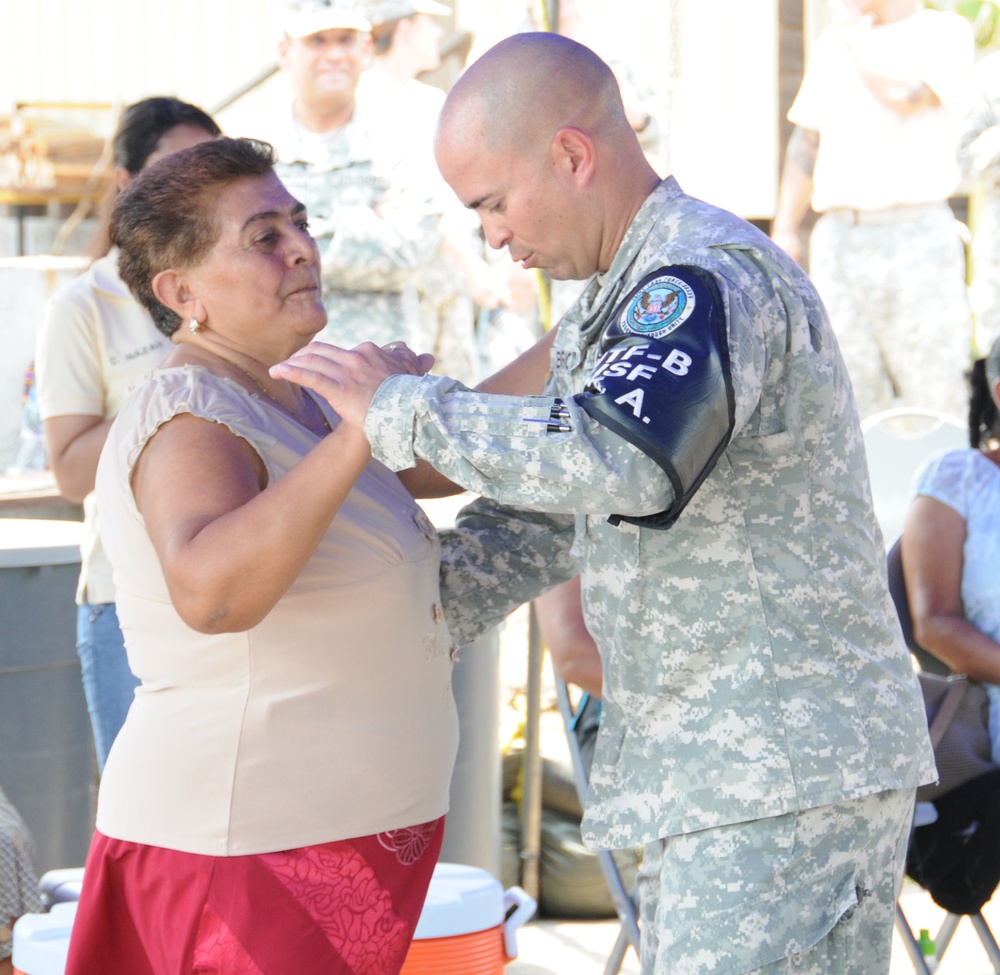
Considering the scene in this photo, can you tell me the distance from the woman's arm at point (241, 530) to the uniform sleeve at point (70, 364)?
1.33 meters

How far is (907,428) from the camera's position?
6309 mm

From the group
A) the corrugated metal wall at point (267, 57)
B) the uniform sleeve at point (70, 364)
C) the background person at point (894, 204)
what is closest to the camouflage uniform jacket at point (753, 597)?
the uniform sleeve at point (70, 364)

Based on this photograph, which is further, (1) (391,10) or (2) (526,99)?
(1) (391,10)

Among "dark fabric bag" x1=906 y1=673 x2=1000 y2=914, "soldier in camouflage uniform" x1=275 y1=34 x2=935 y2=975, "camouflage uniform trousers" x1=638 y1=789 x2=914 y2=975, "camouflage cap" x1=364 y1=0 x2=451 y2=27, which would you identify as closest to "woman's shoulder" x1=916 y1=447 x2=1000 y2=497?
"dark fabric bag" x1=906 y1=673 x2=1000 y2=914

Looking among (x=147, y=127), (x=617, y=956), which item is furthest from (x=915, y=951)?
(x=147, y=127)

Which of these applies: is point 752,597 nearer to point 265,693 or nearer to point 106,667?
point 265,693

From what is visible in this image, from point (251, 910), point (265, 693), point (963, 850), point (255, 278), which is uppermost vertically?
point (255, 278)

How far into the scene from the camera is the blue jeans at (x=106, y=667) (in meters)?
3.07

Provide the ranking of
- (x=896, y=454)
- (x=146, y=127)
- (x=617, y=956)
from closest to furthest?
(x=617, y=956) < (x=146, y=127) < (x=896, y=454)

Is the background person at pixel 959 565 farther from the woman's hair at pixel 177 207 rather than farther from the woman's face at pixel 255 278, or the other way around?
the woman's hair at pixel 177 207

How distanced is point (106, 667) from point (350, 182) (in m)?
2.86

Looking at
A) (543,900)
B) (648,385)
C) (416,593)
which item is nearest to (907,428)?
(543,900)

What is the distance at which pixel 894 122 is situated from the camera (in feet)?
22.3

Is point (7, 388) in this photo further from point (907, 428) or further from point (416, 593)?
point (416, 593)
